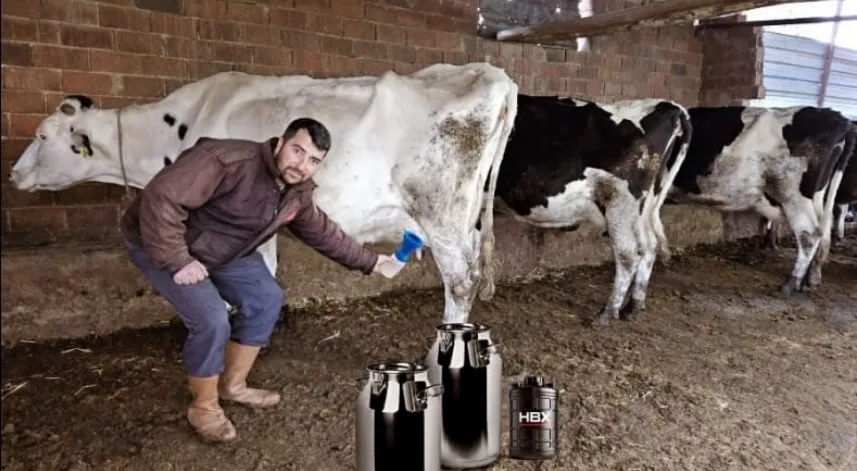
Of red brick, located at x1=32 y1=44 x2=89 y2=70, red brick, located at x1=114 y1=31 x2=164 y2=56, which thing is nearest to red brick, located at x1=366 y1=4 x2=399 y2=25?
red brick, located at x1=114 y1=31 x2=164 y2=56

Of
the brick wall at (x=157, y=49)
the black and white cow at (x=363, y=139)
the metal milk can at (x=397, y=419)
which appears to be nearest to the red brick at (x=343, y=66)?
the brick wall at (x=157, y=49)

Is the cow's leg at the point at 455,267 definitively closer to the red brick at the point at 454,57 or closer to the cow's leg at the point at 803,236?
the red brick at the point at 454,57

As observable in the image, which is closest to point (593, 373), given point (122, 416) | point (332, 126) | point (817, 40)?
point (332, 126)

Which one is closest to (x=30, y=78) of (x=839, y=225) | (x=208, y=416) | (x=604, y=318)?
(x=208, y=416)

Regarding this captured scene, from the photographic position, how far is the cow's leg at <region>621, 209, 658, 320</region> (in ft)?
16.5

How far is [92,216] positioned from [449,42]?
11.9ft

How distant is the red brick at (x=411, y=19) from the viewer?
6105 millimetres

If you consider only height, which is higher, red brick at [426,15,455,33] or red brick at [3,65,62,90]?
red brick at [426,15,455,33]

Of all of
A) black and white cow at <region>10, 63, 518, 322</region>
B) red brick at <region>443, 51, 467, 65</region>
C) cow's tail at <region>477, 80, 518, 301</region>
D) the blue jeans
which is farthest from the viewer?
red brick at <region>443, 51, 467, 65</region>

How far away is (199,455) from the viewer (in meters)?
2.79

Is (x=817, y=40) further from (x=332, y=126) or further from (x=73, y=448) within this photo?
(x=73, y=448)

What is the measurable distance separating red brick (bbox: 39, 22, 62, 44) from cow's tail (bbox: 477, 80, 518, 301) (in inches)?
119

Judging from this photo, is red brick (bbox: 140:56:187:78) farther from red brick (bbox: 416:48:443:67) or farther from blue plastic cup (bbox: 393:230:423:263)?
blue plastic cup (bbox: 393:230:423:263)

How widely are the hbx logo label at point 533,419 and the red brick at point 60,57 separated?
3.88 m
